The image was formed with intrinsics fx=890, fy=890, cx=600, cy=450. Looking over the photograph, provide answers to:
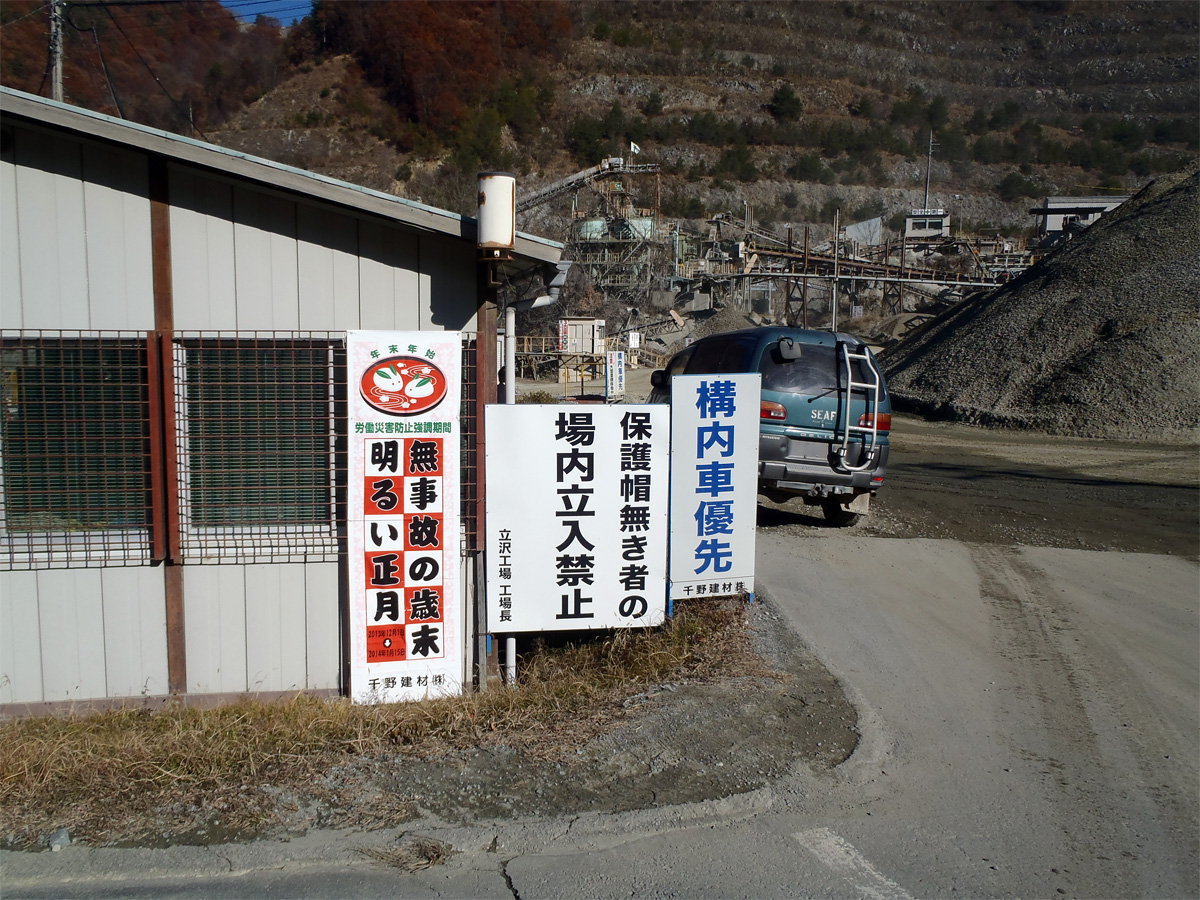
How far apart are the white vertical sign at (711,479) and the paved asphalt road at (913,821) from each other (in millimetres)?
906

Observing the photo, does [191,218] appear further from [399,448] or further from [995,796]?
[995,796]

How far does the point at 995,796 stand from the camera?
4.54 metres

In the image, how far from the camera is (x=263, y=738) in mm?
4918

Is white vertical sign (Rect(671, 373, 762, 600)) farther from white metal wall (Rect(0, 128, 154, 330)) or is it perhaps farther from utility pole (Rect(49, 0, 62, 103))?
utility pole (Rect(49, 0, 62, 103))

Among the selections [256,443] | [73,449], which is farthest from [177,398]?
[73,449]

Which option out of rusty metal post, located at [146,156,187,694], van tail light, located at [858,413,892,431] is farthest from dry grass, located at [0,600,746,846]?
A: van tail light, located at [858,413,892,431]

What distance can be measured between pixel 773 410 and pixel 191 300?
5.41 metres

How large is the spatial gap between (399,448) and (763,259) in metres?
51.4

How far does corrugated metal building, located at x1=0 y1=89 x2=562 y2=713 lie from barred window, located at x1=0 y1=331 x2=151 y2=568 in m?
0.01

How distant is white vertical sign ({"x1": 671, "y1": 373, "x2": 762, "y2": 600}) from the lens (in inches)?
245

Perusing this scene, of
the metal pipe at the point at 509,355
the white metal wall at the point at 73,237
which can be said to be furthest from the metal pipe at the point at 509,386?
the white metal wall at the point at 73,237

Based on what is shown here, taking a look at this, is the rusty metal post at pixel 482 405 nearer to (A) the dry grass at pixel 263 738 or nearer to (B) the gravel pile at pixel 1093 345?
(A) the dry grass at pixel 263 738

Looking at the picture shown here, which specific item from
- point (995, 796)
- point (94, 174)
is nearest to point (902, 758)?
point (995, 796)

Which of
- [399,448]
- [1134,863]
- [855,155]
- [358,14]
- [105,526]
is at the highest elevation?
[358,14]
